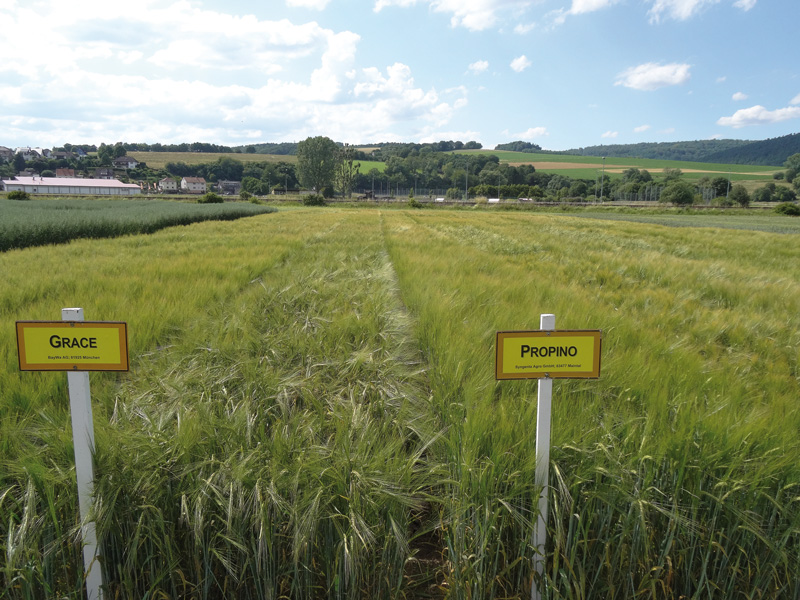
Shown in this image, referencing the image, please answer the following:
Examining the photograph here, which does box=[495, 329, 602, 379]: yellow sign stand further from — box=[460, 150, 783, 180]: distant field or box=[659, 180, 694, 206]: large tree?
box=[460, 150, 783, 180]: distant field

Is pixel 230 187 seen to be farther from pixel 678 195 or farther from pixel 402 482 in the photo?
pixel 402 482

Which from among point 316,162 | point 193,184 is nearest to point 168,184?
point 193,184

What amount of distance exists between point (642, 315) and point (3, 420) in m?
5.34

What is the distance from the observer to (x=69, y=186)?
315ft

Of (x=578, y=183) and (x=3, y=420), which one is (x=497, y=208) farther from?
(x=3, y=420)

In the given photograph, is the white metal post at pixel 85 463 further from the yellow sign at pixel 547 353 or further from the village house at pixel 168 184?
the village house at pixel 168 184

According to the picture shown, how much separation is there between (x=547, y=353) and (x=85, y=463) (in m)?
1.92

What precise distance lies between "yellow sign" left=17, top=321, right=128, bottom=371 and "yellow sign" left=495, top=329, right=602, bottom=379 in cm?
158

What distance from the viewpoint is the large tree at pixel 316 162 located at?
102 m

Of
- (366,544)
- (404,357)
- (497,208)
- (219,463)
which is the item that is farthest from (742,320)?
(497,208)

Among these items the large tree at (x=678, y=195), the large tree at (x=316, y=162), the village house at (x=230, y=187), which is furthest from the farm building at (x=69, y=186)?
the large tree at (x=678, y=195)

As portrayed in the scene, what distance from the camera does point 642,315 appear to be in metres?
4.99

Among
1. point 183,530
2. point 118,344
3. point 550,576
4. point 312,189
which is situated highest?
point 312,189

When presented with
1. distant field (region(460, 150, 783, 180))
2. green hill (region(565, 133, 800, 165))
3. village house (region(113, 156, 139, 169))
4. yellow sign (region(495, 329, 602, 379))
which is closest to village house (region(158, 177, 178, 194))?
village house (region(113, 156, 139, 169))
